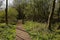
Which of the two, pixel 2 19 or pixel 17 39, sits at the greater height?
pixel 17 39

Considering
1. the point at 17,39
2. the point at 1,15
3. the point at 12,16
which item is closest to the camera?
the point at 17,39

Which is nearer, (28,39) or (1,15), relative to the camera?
(28,39)

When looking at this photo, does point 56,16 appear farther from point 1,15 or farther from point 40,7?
point 1,15

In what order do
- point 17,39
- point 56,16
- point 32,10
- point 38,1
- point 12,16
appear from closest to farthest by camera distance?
point 17,39, point 38,1, point 32,10, point 56,16, point 12,16

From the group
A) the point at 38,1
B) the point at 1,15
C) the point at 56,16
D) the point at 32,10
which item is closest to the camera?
the point at 38,1

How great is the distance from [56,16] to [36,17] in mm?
4441

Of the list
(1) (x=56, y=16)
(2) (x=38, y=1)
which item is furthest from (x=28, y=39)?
(1) (x=56, y=16)

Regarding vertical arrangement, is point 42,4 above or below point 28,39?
above

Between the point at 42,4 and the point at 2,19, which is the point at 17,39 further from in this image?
the point at 2,19

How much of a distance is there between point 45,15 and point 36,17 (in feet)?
6.13

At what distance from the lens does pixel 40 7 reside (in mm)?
21812

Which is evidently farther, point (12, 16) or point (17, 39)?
point (12, 16)

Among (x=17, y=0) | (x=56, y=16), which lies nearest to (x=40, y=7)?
(x=56, y=16)

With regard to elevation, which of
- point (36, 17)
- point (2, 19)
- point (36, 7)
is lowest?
point (2, 19)
